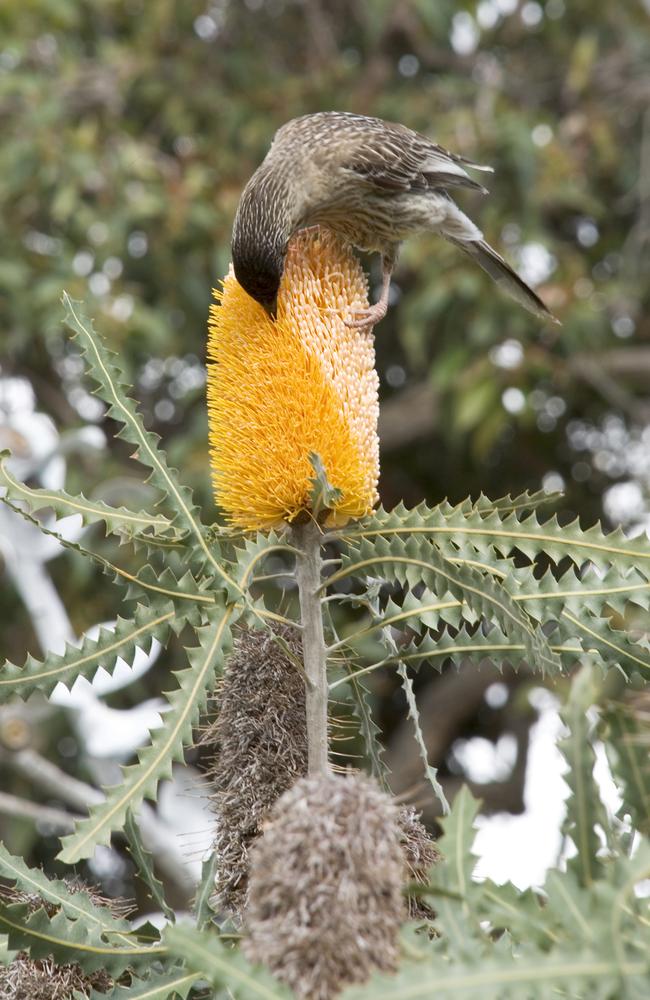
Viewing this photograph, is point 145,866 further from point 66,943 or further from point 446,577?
point 446,577

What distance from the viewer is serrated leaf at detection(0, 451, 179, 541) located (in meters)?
1.48

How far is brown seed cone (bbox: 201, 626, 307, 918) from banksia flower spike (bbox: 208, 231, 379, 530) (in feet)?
0.53

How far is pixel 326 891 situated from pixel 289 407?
63 centimetres

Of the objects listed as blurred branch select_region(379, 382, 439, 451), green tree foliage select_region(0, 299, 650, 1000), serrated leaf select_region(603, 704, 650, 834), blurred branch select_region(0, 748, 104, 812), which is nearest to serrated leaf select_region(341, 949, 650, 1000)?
green tree foliage select_region(0, 299, 650, 1000)

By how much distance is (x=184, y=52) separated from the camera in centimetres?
673

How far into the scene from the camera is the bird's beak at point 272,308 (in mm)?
1605

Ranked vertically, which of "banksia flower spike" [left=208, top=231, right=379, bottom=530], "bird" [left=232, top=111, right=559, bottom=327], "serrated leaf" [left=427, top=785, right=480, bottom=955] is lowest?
"serrated leaf" [left=427, top=785, right=480, bottom=955]

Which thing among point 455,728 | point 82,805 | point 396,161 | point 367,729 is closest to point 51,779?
point 82,805

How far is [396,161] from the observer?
268 cm

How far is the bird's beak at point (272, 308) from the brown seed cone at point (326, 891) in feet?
2.15

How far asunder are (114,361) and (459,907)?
79 centimetres

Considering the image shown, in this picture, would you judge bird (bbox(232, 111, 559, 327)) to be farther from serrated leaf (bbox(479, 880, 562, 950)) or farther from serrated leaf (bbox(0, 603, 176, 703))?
serrated leaf (bbox(479, 880, 562, 950))

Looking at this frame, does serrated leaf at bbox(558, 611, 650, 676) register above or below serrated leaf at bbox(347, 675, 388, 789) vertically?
above

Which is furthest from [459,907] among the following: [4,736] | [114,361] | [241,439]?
[4,736]
